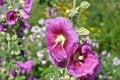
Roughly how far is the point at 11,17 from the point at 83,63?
4.87ft

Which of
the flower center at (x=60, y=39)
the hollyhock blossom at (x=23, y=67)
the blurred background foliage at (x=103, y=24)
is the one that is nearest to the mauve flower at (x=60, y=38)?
the flower center at (x=60, y=39)

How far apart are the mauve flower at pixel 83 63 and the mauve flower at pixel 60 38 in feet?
0.16

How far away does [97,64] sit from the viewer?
110 inches

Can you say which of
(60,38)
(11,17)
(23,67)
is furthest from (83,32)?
(23,67)

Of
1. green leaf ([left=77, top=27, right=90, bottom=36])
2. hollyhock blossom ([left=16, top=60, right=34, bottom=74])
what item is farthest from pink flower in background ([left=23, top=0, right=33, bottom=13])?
green leaf ([left=77, top=27, right=90, bottom=36])

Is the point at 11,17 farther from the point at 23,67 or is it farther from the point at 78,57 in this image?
the point at 78,57

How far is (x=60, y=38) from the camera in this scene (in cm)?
276

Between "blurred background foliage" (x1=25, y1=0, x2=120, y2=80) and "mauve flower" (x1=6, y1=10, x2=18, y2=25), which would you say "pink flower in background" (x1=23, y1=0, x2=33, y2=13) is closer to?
"mauve flower" (x1=6, y1=10, x2=18, y2=25)

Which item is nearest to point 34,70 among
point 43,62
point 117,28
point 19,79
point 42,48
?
point 43,62

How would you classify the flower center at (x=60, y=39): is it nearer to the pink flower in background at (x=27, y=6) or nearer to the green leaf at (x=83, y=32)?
the green leaf at (x=83, y=32)

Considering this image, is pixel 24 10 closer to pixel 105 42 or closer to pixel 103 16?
pixel 105 42

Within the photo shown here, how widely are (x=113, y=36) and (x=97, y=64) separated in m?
4.84

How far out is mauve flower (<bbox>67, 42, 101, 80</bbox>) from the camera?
2.73 m

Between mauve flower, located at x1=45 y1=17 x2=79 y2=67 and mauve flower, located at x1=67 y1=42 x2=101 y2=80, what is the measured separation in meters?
0.05
